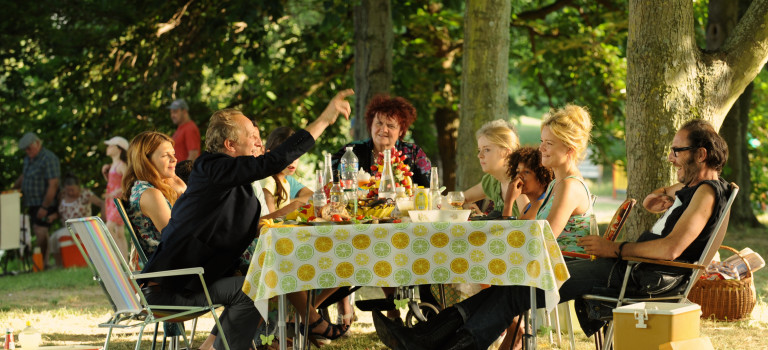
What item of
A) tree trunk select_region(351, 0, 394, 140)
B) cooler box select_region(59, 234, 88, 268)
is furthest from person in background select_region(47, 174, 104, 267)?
tree trunk select_region(351, 0, 394, 140)

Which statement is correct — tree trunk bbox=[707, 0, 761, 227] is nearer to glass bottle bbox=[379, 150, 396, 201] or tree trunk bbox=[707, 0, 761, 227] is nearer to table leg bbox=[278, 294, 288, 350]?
glass bottle bbox=[379, 150, 396, 201]

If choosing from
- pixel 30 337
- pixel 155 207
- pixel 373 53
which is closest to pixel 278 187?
pixel 155 207

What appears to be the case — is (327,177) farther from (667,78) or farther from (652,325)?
(667,78)

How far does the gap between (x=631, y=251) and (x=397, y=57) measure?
10048 mm

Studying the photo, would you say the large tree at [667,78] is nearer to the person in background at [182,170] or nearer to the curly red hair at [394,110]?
the curly red hair at [394,110]

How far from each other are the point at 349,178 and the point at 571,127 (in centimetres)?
124

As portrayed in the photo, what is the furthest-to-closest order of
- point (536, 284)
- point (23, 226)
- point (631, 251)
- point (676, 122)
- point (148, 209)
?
point (23, 226) → point (676, 122) → point (148, 209) → point (631, 251) → point (536, 284)

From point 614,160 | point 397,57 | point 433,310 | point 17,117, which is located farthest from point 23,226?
point 614,160

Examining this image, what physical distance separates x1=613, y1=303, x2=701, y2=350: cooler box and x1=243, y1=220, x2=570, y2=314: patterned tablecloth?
323 millimetres

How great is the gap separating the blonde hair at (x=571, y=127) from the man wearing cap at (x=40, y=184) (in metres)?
9.16

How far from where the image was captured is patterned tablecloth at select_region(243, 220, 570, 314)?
439cm

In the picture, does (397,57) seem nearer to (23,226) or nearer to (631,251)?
(23,226)

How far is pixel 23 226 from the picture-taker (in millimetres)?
13188

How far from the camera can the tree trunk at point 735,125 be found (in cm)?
1375
